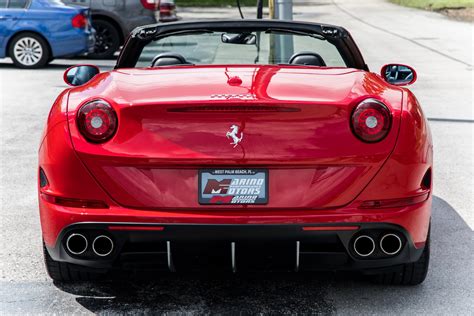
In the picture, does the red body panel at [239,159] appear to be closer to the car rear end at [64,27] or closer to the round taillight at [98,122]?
the round taillight at [98,122]

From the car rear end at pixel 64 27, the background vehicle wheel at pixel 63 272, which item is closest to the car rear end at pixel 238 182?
the background vehicle wheel at pixel 63 272

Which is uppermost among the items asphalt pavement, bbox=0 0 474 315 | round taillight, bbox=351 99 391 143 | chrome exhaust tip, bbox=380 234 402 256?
round taillight, bbox=351 99 391 143

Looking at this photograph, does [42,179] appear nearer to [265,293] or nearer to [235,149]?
[235,149]

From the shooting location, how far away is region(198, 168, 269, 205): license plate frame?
432cm

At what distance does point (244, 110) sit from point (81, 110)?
748mm

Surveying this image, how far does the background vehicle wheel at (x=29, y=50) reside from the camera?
58.9 feet

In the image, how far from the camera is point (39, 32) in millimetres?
18031

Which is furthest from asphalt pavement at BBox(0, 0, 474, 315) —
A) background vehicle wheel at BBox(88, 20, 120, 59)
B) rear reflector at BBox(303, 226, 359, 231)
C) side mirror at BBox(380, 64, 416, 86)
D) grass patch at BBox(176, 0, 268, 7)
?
grass patch at BBox(176, 0, 268, 7)

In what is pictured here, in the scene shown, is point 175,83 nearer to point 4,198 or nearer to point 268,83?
point 268,83

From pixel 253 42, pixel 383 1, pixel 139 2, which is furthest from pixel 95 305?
pixel 383 1

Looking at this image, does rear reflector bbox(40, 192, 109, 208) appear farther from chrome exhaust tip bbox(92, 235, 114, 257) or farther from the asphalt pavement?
the asphalt pavement

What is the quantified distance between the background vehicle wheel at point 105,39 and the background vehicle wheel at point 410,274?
1533 centimetres

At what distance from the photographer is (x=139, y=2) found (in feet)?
65.5

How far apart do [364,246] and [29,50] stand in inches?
566
